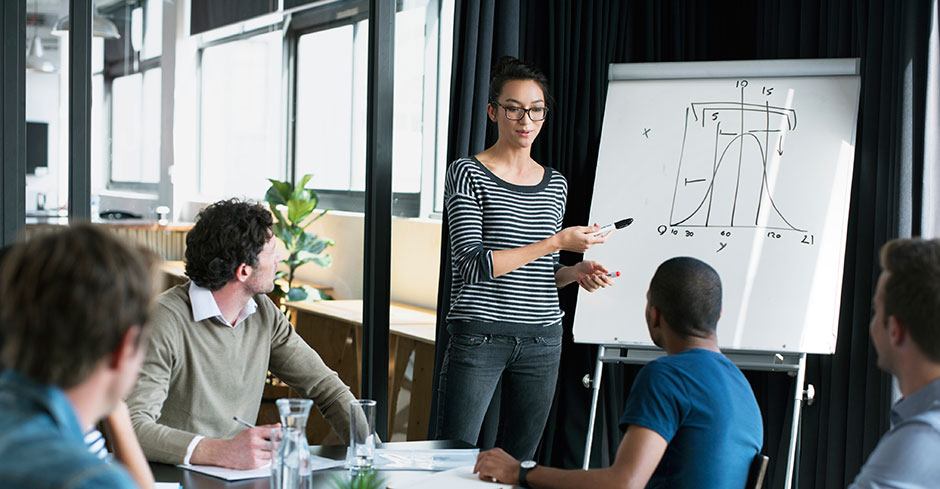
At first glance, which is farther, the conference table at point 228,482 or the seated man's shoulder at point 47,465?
the conference table at point 228,482

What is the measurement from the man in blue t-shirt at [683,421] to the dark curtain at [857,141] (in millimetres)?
1654

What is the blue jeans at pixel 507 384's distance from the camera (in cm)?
280

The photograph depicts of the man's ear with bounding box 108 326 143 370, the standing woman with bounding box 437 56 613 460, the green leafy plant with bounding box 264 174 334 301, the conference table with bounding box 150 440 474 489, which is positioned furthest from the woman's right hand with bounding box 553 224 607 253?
the man's ear with bounding box 108 326 143 370

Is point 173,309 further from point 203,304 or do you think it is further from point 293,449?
point 293,449

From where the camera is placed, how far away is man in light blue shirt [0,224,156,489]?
0.91m

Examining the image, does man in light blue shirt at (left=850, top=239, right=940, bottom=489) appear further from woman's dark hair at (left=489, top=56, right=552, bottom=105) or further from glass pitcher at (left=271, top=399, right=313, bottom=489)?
woman's dark hair at (left=489, top=56, right=552, bottom=105)

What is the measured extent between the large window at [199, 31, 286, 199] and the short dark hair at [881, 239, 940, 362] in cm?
261

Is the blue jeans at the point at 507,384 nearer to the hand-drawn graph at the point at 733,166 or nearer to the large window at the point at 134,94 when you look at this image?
the hand-drawn graph at the point at 733,166

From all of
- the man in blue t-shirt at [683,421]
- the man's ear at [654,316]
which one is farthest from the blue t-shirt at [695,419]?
the man's ear at [654,316]

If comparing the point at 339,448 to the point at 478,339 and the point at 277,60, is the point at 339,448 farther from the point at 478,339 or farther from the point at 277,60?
the point at 277,60

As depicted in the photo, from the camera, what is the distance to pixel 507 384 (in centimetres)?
293

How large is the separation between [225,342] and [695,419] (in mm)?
1086

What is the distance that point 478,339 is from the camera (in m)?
Result: 2.80

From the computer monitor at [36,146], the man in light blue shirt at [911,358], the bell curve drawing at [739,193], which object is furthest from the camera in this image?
the bell curve drawing at [739,193]
